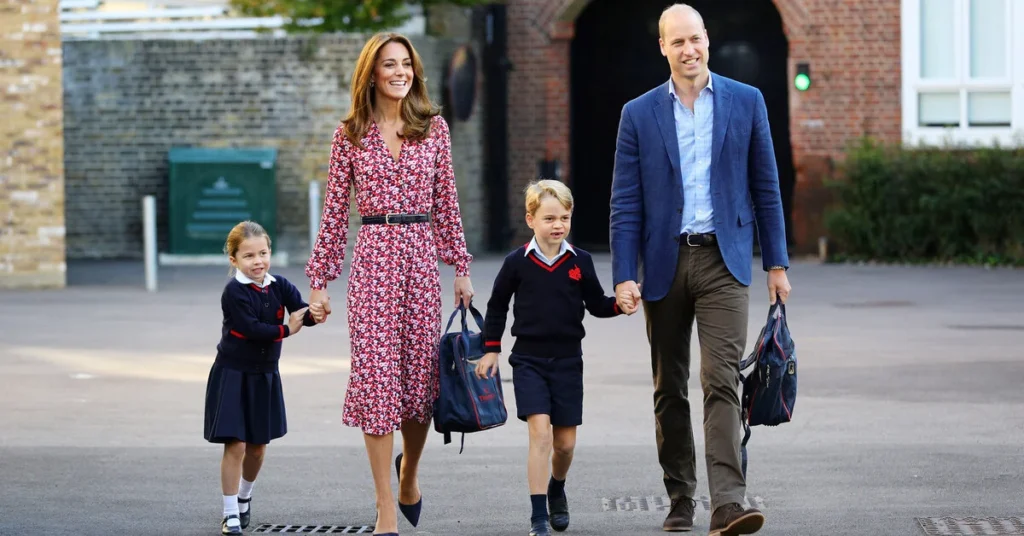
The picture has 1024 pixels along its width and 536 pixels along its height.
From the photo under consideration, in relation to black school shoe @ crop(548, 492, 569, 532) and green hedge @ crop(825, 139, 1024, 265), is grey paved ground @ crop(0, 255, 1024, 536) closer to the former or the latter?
black school shoe @ crop(548, 492, 569, 532)

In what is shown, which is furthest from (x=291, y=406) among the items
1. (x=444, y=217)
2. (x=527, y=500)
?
(x=444, y=217)

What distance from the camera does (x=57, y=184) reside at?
17812 millimetres

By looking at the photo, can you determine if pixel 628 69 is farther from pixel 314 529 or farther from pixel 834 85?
pixel 314 529

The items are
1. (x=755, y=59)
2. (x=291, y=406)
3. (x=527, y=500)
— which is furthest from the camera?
(x=755, y=59)

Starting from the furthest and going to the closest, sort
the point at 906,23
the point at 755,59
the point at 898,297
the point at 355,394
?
the point at 755,59 < the point at 906,23 < the point at 898,297 < the point at 355,394

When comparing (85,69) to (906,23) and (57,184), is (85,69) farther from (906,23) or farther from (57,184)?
(906,23)

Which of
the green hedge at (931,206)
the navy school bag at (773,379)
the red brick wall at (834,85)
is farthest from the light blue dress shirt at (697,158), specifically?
the red brick wall at (834,85)

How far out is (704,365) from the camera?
6281mm

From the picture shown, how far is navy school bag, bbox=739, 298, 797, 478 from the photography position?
20.6 ft

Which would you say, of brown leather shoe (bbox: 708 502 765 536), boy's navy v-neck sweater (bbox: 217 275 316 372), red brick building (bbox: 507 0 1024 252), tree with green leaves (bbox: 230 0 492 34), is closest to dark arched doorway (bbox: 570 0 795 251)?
red brick building (bbox: 507 0 1024 252)

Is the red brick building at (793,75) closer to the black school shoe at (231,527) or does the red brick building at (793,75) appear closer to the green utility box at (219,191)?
the green utility box at (219,191)

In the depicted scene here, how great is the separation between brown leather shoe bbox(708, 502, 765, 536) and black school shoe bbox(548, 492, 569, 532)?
0.67m

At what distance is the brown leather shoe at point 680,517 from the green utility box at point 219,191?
14574 mm

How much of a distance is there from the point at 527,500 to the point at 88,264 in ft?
49.2
